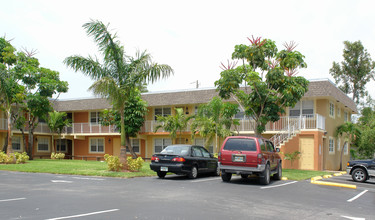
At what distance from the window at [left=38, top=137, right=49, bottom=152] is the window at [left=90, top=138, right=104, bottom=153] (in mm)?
4765

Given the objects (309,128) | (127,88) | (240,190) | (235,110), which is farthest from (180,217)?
(309,128)

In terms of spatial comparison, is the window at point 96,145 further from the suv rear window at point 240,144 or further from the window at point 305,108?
the suv rear window at point 240,144

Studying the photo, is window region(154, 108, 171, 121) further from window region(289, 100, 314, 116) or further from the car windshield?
the car windshield

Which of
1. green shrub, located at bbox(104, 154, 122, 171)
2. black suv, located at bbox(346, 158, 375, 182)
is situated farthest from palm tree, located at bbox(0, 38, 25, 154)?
black suv, located at bbox(346, 158, 375, 182)

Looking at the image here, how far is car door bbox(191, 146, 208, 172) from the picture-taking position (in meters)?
16.3

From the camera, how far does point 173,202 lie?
9469 mm

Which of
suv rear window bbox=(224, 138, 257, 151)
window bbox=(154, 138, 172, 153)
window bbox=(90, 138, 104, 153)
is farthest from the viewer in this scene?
window bbox=(90, 138, 104, 153)

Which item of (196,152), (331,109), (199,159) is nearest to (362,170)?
(199,159)

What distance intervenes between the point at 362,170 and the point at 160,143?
18.6m

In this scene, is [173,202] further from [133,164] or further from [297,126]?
[297,126]

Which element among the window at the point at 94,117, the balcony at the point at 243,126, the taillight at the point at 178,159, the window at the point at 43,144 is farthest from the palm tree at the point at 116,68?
the window at the point at 43,144

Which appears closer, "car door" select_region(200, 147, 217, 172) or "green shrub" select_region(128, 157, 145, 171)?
"car door" select_region(200, 147, 217, 172)

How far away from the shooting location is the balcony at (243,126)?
24.6 metres

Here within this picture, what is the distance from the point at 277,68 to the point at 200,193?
1084cm
